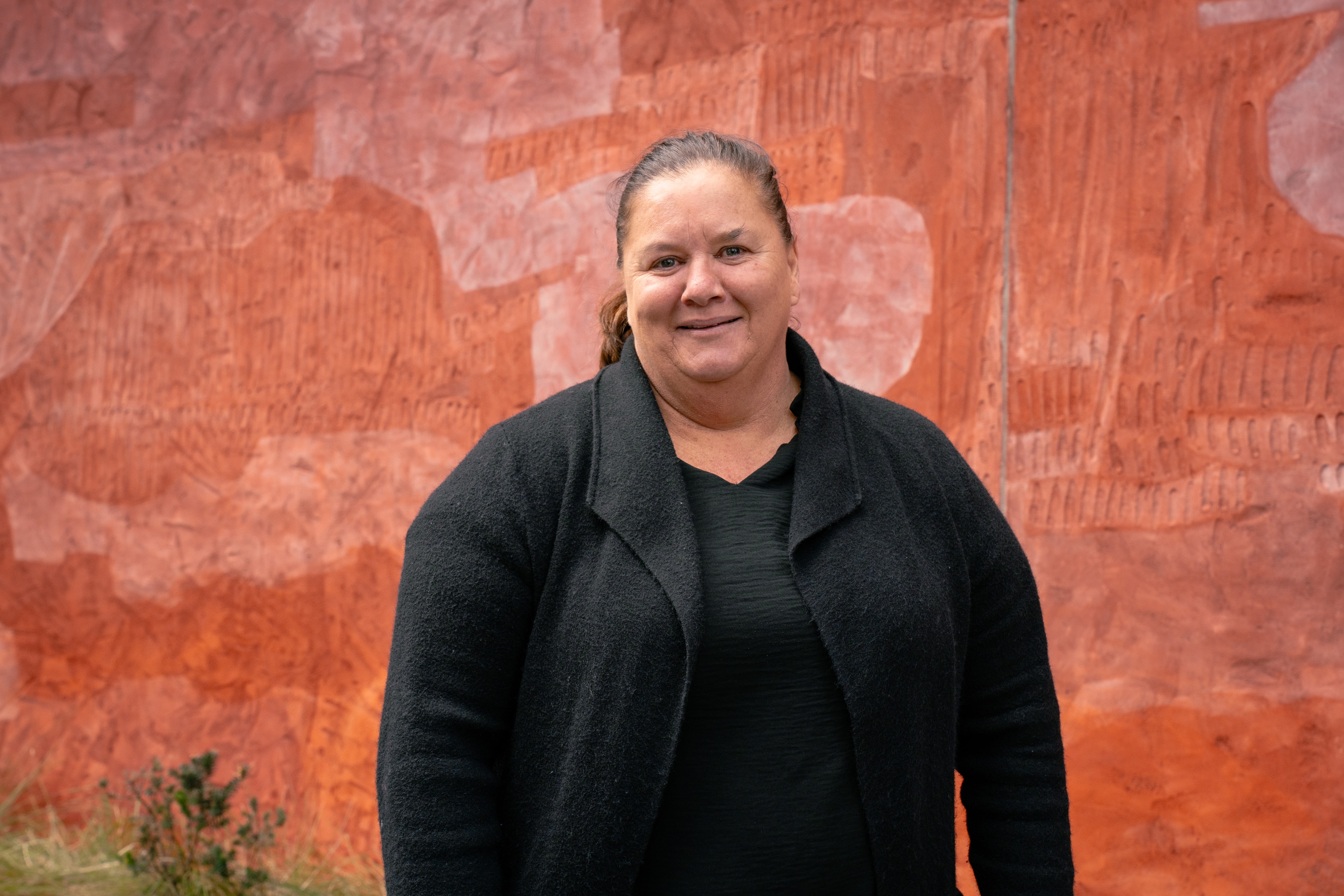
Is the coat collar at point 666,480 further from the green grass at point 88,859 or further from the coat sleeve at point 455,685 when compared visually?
the green grass at point 88,859

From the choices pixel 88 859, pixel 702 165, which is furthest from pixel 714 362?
pixel 88 859

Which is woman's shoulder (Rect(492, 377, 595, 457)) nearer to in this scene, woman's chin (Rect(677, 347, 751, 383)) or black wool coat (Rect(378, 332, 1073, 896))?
black wool coat (Rect(378, 332, 1073, 896))

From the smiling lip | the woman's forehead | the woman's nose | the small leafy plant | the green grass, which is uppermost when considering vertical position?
the woman's forehead

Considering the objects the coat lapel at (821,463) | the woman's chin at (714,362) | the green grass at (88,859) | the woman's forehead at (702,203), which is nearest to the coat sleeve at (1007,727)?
the coat lapel at (821,463)

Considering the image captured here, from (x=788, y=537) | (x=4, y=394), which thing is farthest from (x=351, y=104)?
(x=788, y=537)

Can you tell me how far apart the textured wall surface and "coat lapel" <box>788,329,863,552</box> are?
1262 mm

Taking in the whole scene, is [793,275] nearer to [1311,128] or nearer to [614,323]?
[614,323]

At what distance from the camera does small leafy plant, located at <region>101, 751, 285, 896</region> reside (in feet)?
10.7

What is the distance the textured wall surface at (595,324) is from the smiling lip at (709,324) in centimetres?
145

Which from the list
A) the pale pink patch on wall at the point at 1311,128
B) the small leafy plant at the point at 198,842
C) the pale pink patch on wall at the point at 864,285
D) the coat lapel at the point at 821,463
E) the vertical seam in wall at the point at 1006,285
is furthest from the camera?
the small leafy plant at the point at 198,842

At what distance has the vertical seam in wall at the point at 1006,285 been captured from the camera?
2.83m

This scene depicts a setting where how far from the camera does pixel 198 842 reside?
3355 millimetres

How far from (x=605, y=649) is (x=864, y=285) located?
1.79 metres

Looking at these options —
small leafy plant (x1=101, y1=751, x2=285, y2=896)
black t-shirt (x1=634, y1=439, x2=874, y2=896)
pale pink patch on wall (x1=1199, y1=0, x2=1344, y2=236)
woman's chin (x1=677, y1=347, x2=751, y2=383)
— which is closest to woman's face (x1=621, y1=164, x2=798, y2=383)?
woman's chin (x1=677, y1=347, x2=751, y2=383)
